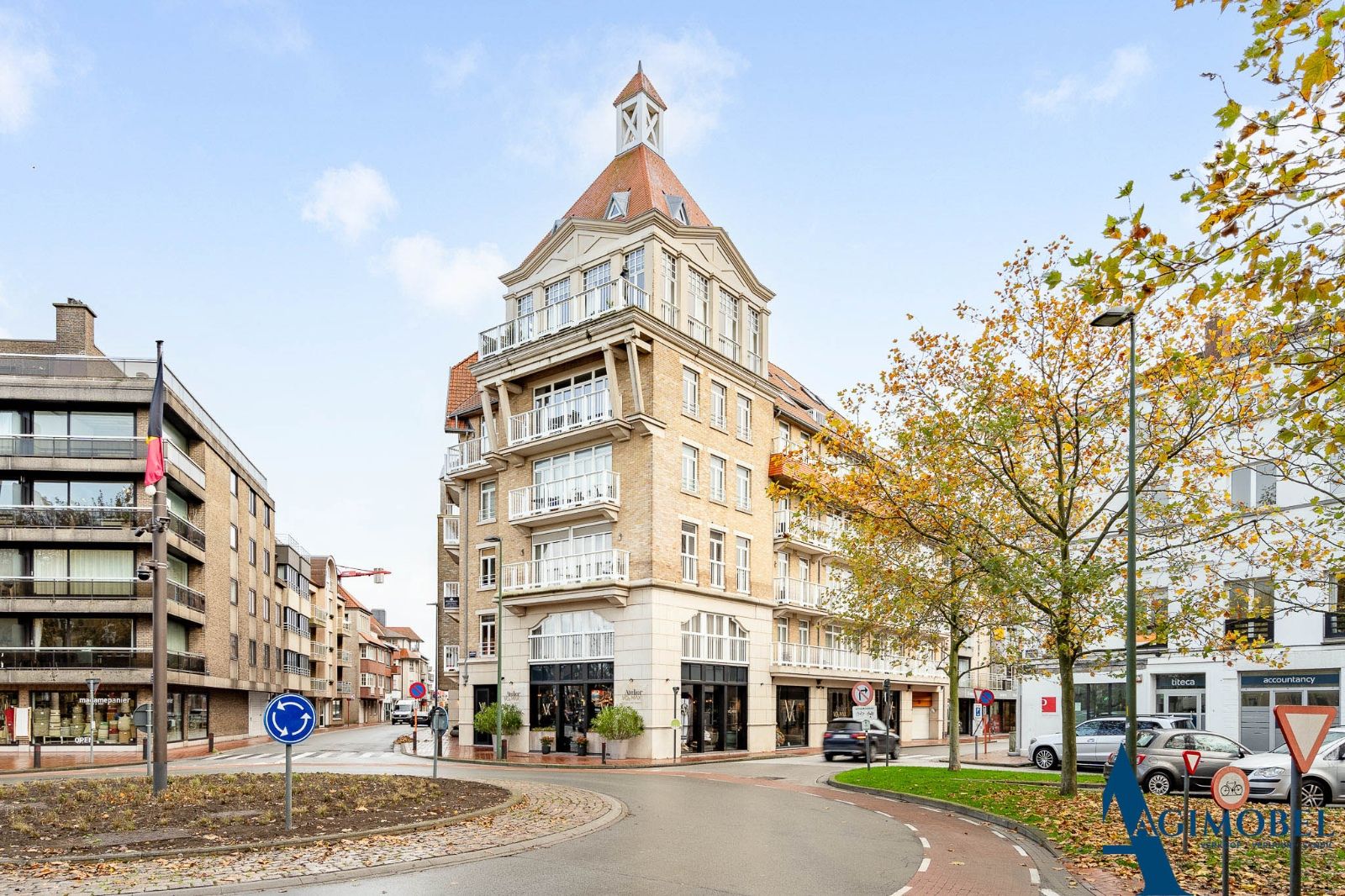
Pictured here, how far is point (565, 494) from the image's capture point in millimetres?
35750

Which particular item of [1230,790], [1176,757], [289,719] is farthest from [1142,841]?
[1176,757]

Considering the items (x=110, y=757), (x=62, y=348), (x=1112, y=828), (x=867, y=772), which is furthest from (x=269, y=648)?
(x=1112, y=828)

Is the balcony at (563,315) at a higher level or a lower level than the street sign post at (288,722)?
higher

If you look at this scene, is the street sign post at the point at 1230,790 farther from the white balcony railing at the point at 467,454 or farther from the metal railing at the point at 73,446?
the metal railing at the point at 73,446

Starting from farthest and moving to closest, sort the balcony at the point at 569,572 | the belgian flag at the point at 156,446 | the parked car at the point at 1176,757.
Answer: the balcony at the point at 569,572
the parked car at the point at 1176,757
the belgian flag at the point at 156,446

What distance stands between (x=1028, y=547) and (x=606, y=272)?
19.6 metres

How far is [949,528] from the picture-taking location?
19.1 metres

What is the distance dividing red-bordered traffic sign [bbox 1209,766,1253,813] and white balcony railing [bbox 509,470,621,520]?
2503 cm

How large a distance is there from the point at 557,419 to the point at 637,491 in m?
4.70

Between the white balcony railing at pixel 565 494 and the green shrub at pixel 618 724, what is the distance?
6.62 m

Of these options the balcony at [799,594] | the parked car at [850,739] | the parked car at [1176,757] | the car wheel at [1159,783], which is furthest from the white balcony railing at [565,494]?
the car wheel at [1159,783]

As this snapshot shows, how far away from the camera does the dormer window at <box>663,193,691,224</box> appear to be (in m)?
37.3

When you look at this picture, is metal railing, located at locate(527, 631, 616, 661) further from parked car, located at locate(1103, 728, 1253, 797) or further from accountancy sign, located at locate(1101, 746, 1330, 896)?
accountancy sign, located at locate(1101, 746, 1330, 896)

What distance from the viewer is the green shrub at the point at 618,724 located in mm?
31516
